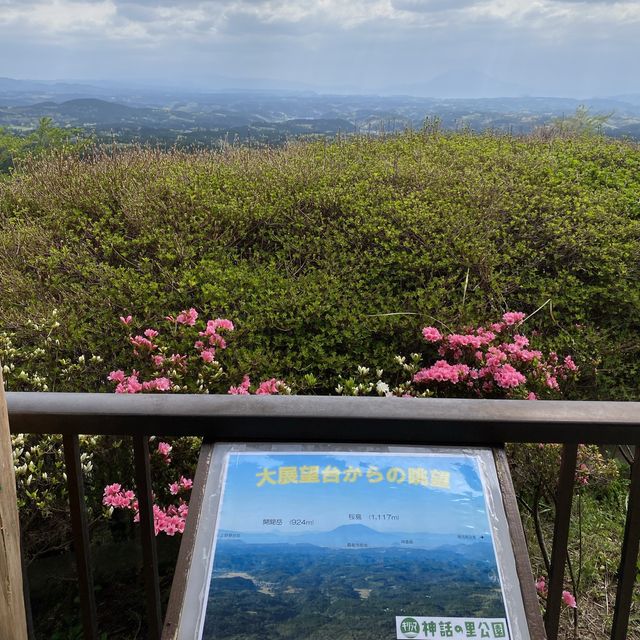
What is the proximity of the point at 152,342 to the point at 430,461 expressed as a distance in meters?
1.97

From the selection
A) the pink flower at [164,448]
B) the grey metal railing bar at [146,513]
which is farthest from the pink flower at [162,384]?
the grey metal railing bar at [146,513]

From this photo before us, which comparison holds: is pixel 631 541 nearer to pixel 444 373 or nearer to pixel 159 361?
pixel 444 373

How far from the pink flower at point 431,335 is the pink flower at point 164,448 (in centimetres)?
132

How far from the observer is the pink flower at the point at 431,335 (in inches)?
115

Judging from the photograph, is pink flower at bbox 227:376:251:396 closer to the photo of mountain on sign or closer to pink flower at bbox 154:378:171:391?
pink flower at bbox 154:378:171:391

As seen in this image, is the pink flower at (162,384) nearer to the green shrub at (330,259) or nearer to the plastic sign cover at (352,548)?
the green shrub at (330,259)

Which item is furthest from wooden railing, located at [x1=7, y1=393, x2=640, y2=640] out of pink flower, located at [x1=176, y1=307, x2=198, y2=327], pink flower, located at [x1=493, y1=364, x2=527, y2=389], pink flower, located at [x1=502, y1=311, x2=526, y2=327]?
pink flower, located at [x1=502, y1=311, x2=526, y2=327]

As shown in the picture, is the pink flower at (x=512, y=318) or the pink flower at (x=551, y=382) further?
the pink flower at (x=512, y=318)

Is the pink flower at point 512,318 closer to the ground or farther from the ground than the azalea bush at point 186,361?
farther from the ground

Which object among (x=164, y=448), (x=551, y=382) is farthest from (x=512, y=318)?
(x=164, y=448)

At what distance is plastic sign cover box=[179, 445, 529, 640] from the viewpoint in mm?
930

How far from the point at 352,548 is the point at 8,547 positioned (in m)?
0.55

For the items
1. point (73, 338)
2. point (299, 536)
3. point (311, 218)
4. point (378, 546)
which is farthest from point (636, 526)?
point (311, 218)

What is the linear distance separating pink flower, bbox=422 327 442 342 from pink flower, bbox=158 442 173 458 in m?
1.32
